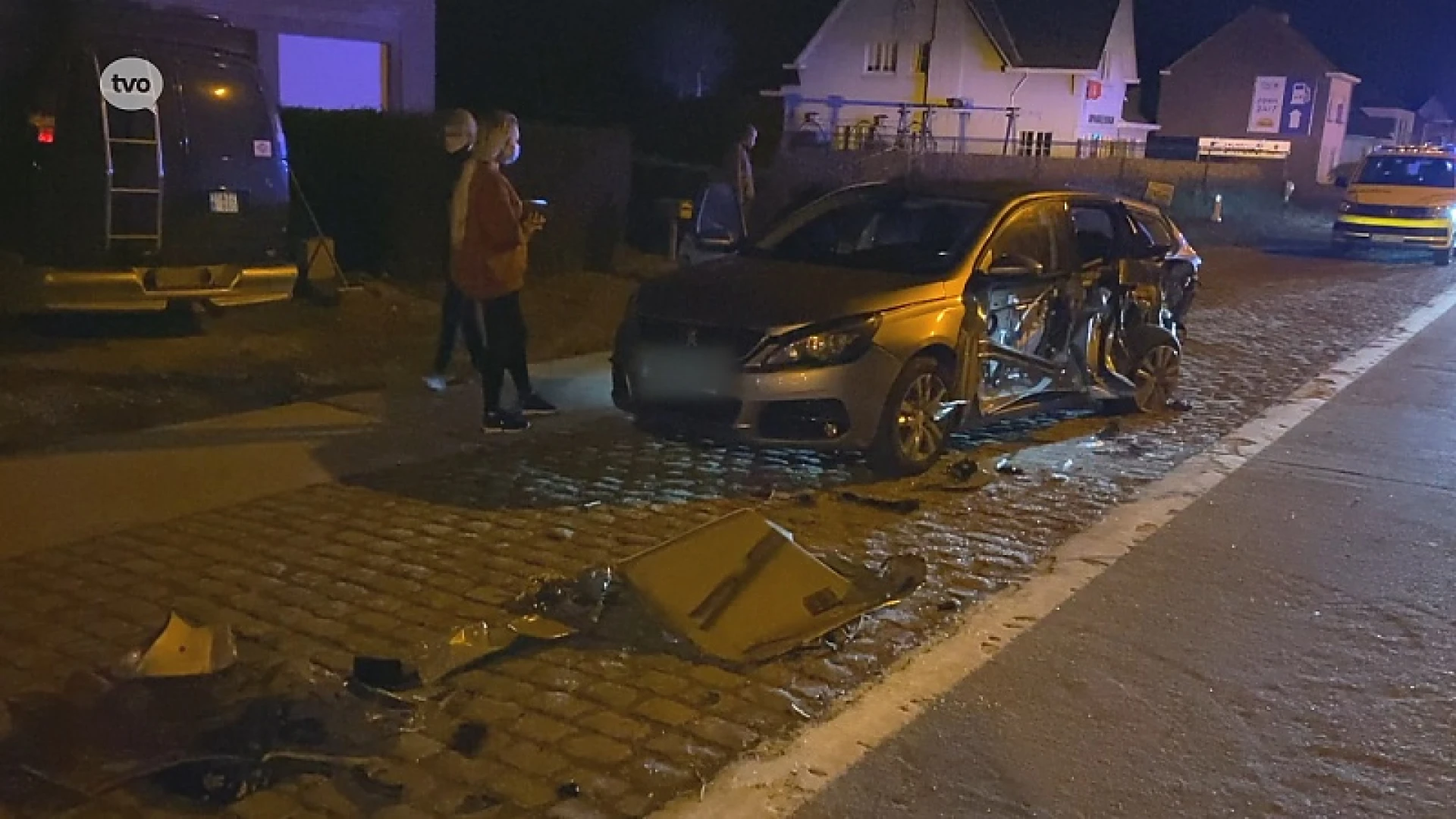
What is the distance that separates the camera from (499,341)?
27.8ft

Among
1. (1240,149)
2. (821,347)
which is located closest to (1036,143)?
(1240,149)

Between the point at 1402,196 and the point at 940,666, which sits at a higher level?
the point at 1402,196

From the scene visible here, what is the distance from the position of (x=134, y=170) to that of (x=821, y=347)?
523 cm

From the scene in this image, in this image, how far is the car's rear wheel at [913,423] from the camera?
302 inches

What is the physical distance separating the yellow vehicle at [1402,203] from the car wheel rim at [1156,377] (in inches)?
662

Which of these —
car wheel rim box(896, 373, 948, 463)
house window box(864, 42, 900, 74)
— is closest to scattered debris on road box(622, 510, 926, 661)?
car wheel rim box(896, 373, 948, 463)

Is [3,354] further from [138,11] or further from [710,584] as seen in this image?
[710,584]

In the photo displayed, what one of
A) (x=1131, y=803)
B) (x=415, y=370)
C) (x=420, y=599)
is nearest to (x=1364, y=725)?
(x=1131, y=803)

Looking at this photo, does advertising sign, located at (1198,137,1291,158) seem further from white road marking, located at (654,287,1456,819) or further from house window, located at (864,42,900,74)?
white road marking, located at (654,287,1456,819)

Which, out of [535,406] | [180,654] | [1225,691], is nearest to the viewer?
[180,654]

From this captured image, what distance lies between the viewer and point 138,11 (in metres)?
9.85

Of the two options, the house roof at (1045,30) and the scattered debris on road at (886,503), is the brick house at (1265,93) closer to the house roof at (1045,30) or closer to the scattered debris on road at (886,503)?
the house roof at (1045,30)

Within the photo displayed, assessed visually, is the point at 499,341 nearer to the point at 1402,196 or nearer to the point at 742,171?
the point at 742,171

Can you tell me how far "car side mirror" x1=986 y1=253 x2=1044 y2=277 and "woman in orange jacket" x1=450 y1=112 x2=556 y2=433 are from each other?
2.75 meters
